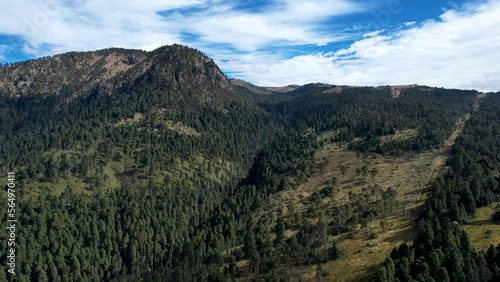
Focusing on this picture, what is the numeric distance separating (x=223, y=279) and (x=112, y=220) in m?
75.7

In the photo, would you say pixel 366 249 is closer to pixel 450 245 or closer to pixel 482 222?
pixel 450 245

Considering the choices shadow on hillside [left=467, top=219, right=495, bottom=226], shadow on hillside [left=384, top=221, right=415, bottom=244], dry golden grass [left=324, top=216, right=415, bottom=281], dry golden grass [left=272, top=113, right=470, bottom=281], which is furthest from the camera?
shadow on hillside [left=384, top=221, right=415, bottom=244]

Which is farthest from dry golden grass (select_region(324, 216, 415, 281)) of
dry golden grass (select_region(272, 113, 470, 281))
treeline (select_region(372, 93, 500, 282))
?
treeline (select_region(372, 93, 500, 282))

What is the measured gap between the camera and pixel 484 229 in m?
105

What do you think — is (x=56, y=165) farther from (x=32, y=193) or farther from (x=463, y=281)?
(x=463, y=281)

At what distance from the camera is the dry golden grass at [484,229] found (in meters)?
96.2

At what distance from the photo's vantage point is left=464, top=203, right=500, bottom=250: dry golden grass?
96194mm

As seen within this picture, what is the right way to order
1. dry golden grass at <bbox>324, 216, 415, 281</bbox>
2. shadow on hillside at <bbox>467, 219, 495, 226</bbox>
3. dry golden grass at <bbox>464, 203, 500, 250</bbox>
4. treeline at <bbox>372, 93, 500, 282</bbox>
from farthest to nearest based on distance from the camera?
shadow on hillside at <bbox>467, 219, 495, 226</bbox> < dry golden grass at <bbox>324, 216, 415, 281</bbox> < dry golden grass at <bbox>464, 203, 500, 250</bbox> < treeline at <bbox>372, 93, 500, 282</bbox>

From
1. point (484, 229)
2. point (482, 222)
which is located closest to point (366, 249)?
point (484, 229)

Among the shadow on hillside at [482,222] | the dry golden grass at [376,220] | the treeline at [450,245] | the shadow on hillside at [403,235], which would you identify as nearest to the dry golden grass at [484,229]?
the shadow on hillside at [482,222]

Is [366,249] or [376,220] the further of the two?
[376,220]

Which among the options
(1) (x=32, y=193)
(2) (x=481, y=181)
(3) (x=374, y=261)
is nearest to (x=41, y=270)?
(1) (x=32, y=193)

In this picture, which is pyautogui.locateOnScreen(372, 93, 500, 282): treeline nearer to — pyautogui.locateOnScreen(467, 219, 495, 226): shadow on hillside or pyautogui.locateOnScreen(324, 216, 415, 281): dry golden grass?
pyautogui.locateOnScreen(467, 219, 495, 226): shadow on hillside

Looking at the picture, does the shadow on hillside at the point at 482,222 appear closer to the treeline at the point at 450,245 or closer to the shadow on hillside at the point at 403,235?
the treeline at the point at 450,245
